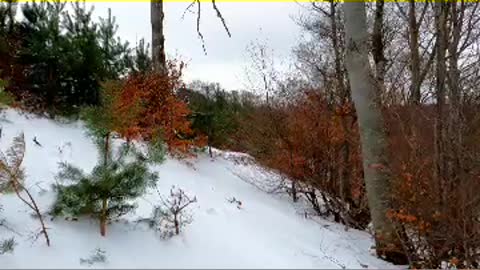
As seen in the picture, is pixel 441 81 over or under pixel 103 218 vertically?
over

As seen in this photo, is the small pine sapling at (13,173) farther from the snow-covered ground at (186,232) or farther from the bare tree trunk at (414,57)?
the bare tree trunk at (414,57)

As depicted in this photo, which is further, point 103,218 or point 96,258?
point 103,218

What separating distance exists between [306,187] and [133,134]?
3425 millimetres

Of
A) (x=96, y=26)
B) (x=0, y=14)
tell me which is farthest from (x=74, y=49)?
Result: (x=0, y=14)

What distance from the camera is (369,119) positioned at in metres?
5.97

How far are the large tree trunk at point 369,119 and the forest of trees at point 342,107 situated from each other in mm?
13

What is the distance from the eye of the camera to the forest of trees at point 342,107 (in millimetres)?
5125

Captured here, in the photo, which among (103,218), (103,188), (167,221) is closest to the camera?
(103,188)

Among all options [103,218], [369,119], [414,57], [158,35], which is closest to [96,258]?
[103,218]

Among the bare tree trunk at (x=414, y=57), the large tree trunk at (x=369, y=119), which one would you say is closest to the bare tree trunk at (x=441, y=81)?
the large tree trunk at (x=369, y=119)

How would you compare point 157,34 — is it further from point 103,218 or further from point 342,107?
point 103,218

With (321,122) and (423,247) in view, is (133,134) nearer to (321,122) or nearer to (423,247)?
(321,122)

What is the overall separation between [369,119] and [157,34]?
20.4ft

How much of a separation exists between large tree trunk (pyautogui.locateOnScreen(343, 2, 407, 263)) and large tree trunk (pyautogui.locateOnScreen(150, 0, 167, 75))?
543cm
